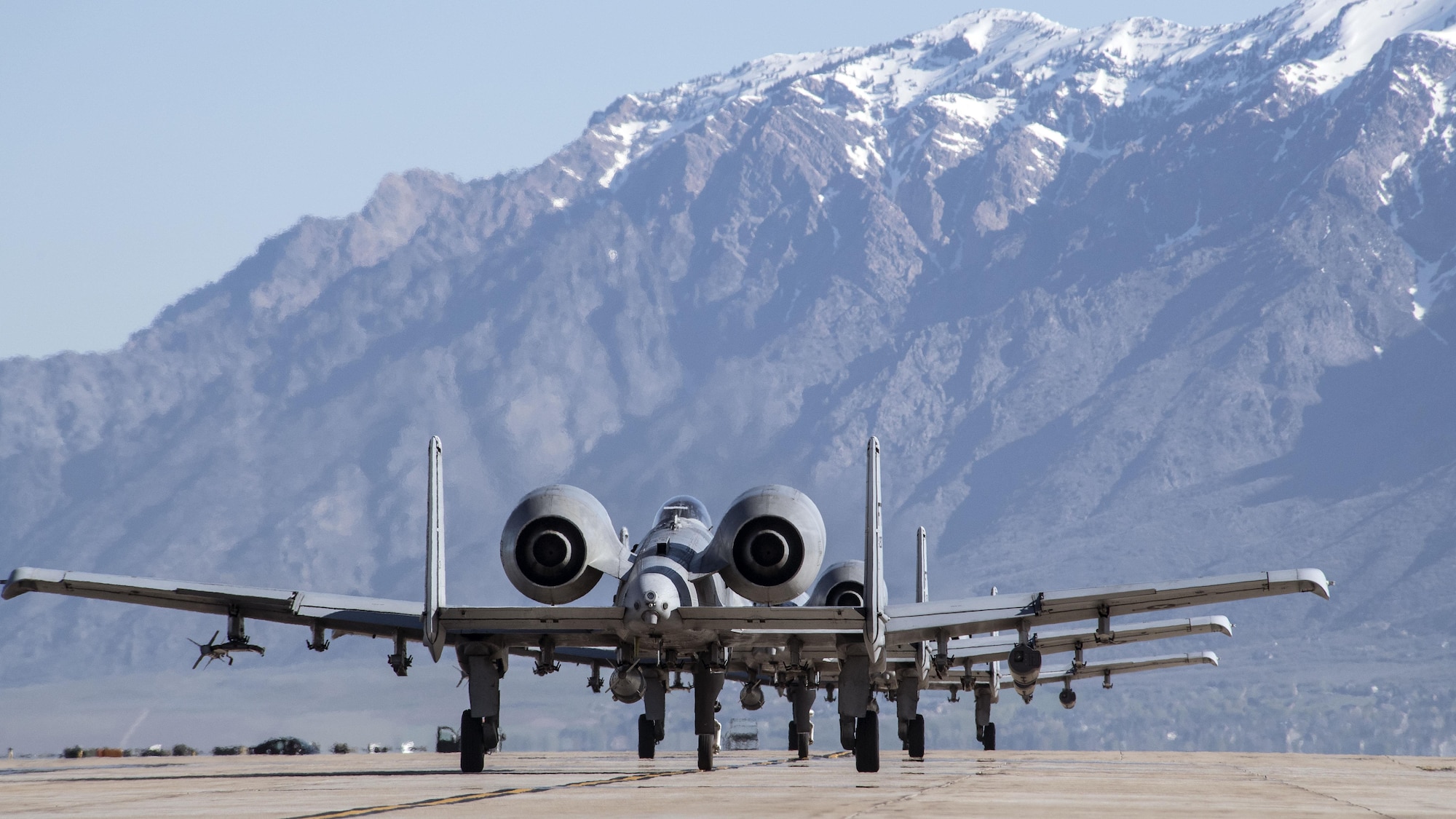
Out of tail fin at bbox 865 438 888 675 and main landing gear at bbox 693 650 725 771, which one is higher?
tail fin at bbox 865 438 888 675

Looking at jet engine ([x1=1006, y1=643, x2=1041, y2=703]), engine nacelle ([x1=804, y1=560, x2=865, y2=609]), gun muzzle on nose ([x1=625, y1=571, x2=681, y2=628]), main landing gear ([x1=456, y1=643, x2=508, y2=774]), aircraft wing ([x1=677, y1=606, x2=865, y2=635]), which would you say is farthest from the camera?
engine nacelle ([x1=804, y1=560, x2=865, y2=609])

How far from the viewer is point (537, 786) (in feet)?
85.0

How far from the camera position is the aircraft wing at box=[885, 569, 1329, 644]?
2895 cm

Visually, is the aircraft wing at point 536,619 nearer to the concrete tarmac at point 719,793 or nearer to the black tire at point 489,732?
the concrete tarmac at point 719,793

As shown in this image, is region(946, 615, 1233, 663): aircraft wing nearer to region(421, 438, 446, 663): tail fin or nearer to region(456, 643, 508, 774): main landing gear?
region(456, 643, 508, 774): main landing gear

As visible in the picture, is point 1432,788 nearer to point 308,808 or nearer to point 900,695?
point 900,695

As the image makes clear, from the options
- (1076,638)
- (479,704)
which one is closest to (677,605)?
(479,704)

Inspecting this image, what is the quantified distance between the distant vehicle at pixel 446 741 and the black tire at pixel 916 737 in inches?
1458

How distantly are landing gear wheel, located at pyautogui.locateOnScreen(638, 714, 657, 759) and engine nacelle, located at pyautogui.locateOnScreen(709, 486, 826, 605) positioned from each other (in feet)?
37.6

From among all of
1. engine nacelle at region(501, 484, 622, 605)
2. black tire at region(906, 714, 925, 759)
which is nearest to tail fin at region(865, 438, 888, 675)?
engine nacelle at region(501, 484, 622, 605)

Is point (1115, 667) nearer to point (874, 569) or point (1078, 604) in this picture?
point (1078, 604)

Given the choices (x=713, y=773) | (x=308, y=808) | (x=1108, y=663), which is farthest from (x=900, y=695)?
(x=308, y=808)

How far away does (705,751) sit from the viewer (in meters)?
32.8

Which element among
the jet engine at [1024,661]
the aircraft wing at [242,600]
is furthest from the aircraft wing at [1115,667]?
the aircraft wing at [242,600]
